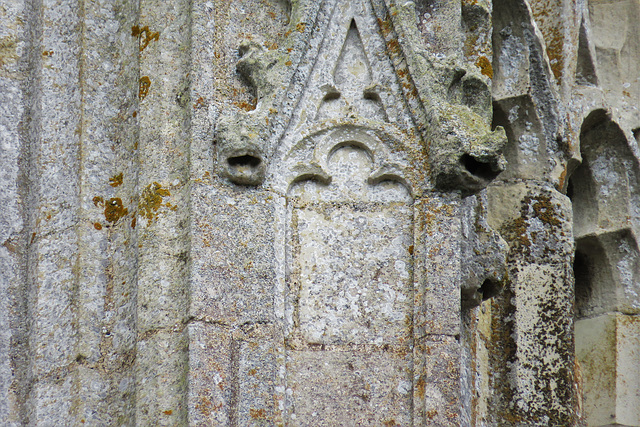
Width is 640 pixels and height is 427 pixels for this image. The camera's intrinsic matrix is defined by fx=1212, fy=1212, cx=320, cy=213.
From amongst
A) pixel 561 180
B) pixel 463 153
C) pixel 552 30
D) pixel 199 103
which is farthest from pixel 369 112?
pixel 552 30

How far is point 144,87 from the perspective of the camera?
4.79m

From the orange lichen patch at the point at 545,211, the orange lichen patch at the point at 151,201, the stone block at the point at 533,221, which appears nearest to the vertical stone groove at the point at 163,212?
the orange lichen patch at the point at 151,201

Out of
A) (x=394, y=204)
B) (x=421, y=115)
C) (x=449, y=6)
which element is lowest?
(x=394, y=204)

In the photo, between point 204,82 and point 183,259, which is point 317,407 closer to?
point 183,259

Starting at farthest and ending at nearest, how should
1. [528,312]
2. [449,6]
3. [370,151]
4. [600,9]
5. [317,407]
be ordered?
1. [600,9]
2. [528,312]
3. [449,6]
4. [370,151]
5. [317,407]

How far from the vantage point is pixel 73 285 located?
4.70m

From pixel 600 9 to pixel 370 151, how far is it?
11.4 ft

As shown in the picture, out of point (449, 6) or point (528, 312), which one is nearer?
point (449, 6)

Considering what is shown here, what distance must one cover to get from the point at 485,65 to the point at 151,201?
1.86 metres

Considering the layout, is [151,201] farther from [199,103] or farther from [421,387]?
[421,387]

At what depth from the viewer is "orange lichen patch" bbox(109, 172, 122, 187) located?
480cm

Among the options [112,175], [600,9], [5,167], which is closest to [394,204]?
[112,175]

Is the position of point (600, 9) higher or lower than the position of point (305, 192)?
higher

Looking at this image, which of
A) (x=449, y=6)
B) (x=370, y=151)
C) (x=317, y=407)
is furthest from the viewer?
(x=449, y=6)
